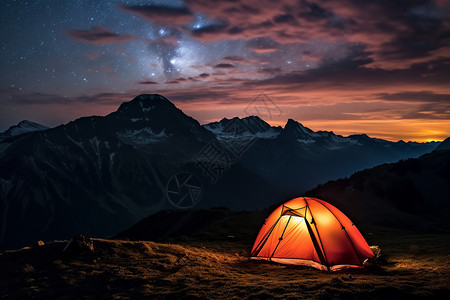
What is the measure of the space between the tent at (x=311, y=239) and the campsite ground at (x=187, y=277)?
0.68 m

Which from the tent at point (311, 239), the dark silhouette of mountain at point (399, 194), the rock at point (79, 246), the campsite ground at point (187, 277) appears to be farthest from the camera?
the dark silhouette of mountain at point (399, 194)

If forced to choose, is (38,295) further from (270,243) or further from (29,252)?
(270,243)

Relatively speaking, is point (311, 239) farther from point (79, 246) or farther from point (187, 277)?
point (79, 246)

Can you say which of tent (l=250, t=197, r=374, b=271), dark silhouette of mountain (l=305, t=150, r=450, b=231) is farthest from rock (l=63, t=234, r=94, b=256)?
dark silhouette of mountain (l=305, t=150, r=450, b=231)

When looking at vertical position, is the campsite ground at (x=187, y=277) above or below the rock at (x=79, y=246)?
below

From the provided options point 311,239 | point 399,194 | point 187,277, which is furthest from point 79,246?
point 399,194

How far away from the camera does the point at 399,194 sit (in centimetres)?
7475

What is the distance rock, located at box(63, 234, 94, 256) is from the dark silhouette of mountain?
4739cm

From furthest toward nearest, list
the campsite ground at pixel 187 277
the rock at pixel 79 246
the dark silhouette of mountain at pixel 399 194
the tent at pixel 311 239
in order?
1. the dark silhouette of mountain at pixel 399 194
2. the tent at pixel 311 239
3. the rock at pixel 79 246
4. the campsite ground at pixel 187 277

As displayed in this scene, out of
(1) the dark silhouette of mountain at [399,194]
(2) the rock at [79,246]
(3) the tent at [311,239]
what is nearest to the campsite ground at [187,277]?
(2) the rock at [79,246]

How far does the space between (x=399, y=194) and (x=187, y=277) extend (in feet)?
236

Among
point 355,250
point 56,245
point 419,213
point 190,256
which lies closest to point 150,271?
point 190,256

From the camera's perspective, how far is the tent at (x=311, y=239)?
1830cm

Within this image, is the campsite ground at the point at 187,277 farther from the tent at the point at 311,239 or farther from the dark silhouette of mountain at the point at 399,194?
the dark silhouette of mountain at the point at 399,194
